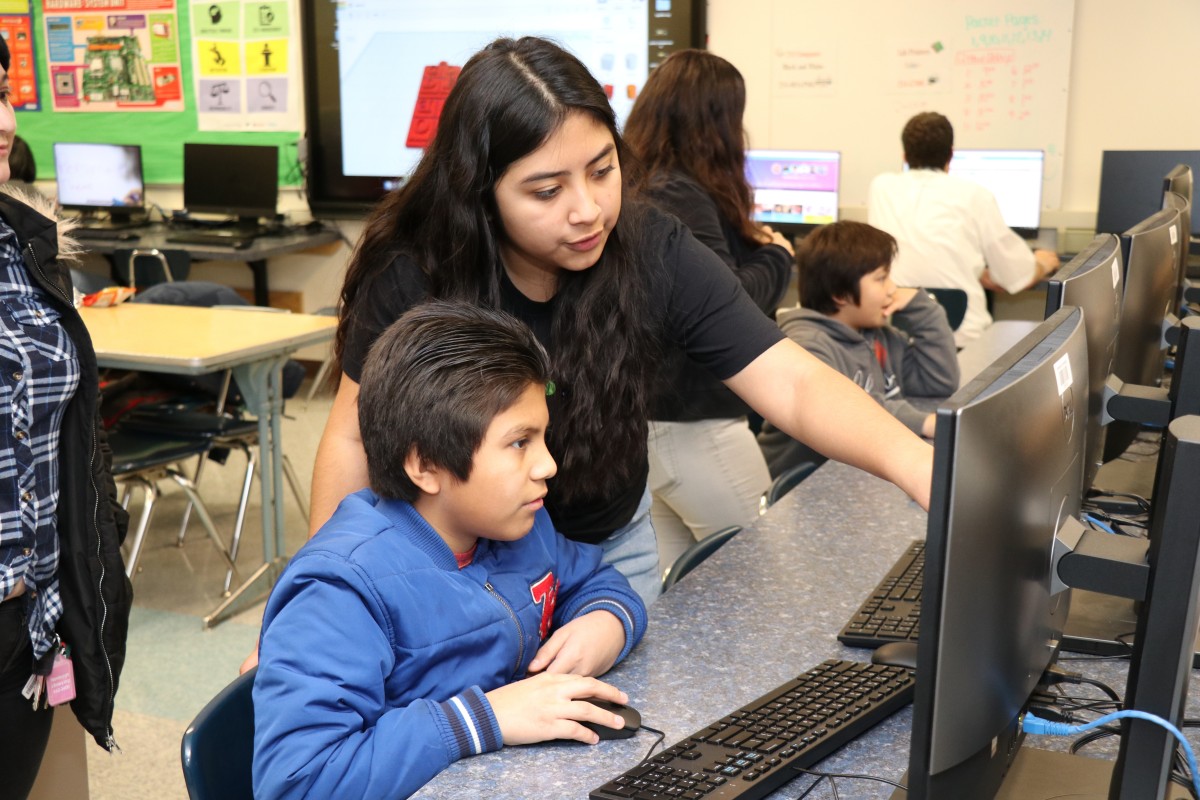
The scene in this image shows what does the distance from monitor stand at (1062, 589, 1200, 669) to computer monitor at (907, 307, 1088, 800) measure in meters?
0.43

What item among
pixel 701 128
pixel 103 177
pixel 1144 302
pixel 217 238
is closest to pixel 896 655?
pixel 1144 302

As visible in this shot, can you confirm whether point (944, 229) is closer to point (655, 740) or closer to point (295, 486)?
point (295, 486)

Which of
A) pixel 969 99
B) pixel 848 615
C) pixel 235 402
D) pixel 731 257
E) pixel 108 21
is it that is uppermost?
pixel 108 21

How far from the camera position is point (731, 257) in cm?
253

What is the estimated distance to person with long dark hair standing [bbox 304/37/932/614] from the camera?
1.28 meters

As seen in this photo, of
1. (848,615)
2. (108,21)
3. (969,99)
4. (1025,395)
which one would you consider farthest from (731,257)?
(108,21)

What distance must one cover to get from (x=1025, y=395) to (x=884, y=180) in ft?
12.2

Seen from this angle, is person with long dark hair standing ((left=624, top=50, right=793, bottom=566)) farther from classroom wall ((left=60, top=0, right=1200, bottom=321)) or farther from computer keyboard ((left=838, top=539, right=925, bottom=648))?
classroom wall ((left=60, top=0, right=1200, bottom=321))

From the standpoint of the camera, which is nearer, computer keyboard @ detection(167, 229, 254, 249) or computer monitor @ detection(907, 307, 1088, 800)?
computer monitor @ detection(907, 307, 1088, 800)

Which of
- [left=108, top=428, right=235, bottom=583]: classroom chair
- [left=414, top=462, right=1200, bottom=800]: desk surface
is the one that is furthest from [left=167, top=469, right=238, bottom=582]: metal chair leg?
[left=414, top=462, right=1200, bottom=800]: desk surface

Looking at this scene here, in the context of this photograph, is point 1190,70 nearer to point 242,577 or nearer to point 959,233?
point 959,233

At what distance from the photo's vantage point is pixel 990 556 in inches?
29.7

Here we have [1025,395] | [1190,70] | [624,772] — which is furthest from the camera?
[1190,70]

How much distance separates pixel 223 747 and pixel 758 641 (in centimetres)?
59
